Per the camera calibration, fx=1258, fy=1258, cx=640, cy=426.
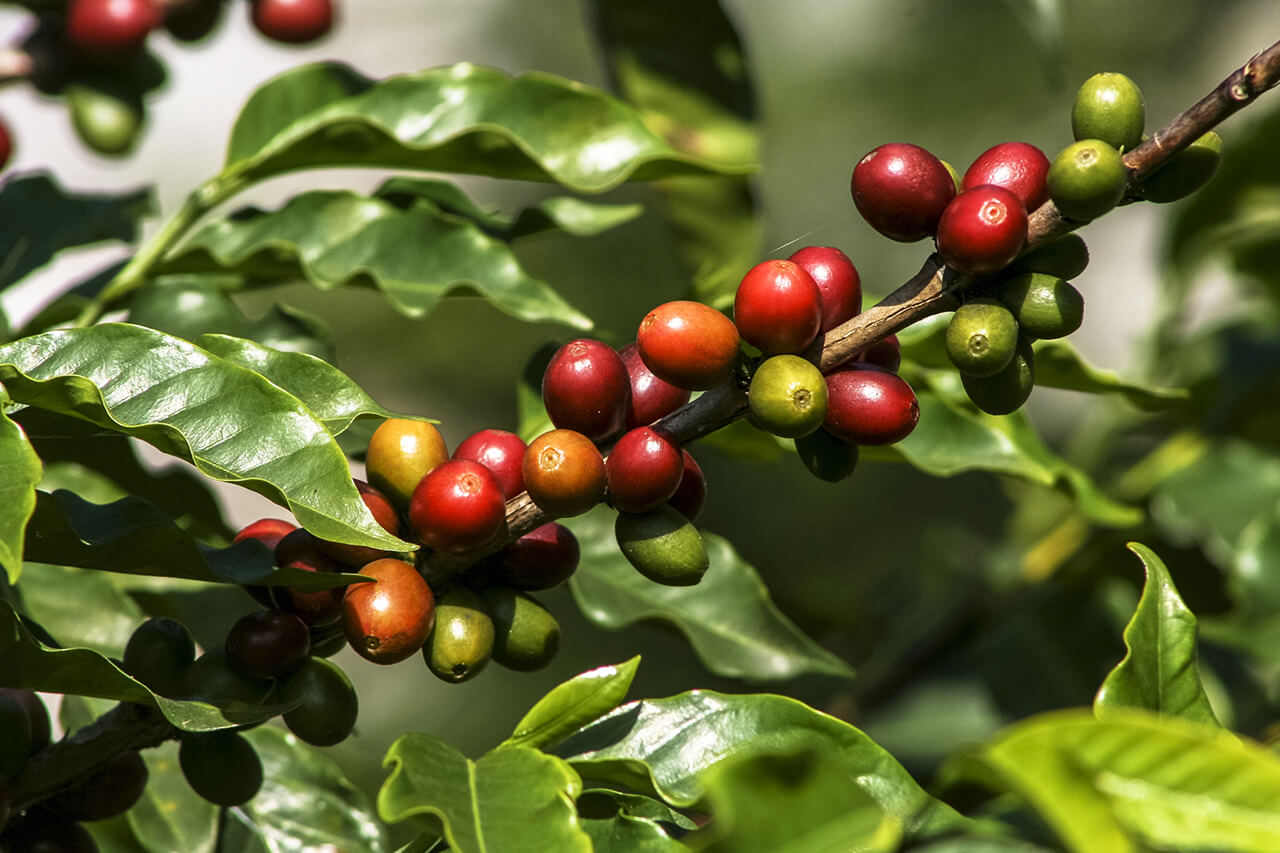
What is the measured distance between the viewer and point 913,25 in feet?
15.6

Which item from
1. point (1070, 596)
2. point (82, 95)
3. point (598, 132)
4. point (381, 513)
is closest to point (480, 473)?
point (381, 513)

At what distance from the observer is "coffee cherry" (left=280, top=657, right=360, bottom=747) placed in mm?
999

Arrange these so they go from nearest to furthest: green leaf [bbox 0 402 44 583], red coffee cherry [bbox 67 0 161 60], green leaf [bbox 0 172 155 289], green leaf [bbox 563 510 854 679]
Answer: green leaf [bbox 0 402 44 583] < green leaf [bbox 563 510 854 679] < green leaf [bbox 0 172 155 289] < red coffee cherry [bbox 67 0 161 60]

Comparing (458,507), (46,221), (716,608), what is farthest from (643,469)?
(46,221)

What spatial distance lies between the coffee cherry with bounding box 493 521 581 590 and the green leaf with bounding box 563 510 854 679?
36cm

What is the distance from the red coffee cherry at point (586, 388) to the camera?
0.95 meters

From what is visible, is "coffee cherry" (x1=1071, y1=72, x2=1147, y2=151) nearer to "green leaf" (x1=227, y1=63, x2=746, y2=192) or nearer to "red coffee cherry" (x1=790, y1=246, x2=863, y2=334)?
"red coffee cherry" (x1=790, y1=246, x2=863, y2=334)

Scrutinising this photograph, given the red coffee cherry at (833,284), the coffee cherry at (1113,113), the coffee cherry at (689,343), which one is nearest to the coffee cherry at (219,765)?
the coffee cherry at (689,343)

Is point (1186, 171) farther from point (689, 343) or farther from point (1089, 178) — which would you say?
point (689, 343)

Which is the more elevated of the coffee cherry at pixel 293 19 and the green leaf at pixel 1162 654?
the coffee cherry at pixel 293 19

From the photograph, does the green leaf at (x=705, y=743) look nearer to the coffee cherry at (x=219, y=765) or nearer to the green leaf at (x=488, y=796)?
the green leaf at (x=488, y=796)

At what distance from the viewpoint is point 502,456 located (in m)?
1.04

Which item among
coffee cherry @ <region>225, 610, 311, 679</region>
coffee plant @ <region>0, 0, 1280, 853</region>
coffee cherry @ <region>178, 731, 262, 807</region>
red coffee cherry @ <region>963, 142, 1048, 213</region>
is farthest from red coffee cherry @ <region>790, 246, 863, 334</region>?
coffee cherry @ <region>178, 731, 262, 807</region>

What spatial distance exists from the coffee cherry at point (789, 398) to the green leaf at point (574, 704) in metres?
0.22
